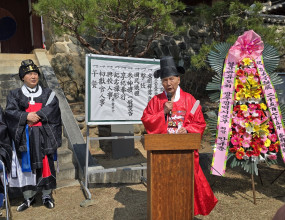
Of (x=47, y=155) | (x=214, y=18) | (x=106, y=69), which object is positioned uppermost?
(x=214, y=18)

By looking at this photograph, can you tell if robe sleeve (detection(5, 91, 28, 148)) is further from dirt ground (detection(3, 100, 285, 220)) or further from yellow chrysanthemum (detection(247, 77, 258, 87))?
yellow chrysanthemum (detection(247, 77, 258, 87))

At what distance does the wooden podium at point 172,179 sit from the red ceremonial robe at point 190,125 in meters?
0.48

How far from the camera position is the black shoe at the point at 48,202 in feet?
13.0

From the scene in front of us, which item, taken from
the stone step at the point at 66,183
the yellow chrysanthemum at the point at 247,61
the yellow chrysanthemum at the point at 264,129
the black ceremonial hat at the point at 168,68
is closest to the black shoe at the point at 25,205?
A: the stone step at the point at 66,183

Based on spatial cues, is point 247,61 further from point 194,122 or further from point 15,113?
point 15,113

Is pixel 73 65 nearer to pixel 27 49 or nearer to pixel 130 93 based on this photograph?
pixel 27 49

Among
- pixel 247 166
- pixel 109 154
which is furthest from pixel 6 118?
pixel 247 166

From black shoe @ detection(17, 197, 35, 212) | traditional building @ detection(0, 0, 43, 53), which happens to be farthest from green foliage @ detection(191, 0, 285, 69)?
traditional building @ detection(0, 0, 43, 53)

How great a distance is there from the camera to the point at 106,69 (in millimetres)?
4551

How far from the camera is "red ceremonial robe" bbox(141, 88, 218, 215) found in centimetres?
312

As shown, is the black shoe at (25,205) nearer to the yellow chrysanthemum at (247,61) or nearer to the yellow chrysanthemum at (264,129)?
the yellow chrysanthemum at (264,129)

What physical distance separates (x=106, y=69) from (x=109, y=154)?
262 centimetres

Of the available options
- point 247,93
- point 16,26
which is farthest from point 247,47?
point 16,26

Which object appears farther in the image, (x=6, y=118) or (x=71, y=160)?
(x=71, y=160)
